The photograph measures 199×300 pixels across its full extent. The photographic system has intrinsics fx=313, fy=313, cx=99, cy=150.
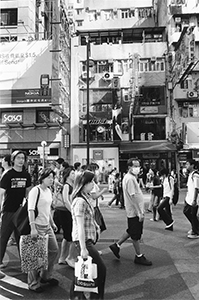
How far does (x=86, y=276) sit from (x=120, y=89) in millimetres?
24573

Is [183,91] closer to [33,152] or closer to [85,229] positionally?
[33,152]

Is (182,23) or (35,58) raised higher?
(182,23)

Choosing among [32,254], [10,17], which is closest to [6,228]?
[32,254]

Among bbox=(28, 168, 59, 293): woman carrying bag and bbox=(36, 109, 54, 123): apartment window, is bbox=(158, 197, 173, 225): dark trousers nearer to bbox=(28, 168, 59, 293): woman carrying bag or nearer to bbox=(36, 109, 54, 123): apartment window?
bbox=(28, 168, 59, 293): woman carrying bag

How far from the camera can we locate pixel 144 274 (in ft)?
16.0

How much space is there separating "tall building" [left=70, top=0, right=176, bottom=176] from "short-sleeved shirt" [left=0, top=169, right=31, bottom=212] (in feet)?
65.0

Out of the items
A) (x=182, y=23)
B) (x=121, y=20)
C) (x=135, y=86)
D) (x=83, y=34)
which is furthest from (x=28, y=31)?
(x=182, y=23)

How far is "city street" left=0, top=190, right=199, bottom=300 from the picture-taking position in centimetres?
414

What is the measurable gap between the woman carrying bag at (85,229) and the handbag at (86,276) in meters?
0.08

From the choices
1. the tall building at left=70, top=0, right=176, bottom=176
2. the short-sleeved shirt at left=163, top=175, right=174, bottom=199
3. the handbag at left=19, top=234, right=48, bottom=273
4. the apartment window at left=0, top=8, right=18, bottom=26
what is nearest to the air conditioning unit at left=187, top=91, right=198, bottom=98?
the tall building at left=70, top=0, right=176, bottom=176

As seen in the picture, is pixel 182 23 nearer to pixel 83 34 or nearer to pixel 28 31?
pixel 83 34

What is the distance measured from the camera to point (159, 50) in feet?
90.1

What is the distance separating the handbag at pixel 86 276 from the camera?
10.8ft

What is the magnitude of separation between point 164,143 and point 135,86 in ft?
17.5
